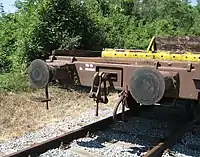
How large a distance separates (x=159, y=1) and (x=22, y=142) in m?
20.8

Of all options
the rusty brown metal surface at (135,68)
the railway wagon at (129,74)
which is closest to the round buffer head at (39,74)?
the railway wagon at (129,74)

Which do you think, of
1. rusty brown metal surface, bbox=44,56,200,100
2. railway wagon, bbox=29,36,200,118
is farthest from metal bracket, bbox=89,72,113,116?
rusty brown metal surface, bbox=44,56,200,100

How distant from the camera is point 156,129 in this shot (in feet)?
19.1

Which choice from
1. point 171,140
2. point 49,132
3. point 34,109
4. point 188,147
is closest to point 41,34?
point 34,109

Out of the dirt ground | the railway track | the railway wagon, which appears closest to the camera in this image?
the railway wagon

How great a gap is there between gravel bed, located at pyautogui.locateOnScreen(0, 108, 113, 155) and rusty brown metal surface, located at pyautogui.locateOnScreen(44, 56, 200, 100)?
0.84 metres

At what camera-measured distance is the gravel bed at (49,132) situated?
4895 millimetres

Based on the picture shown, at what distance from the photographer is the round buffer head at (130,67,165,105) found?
409 centimetres

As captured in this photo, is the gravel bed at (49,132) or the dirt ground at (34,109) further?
the dirt ground at (34,109)

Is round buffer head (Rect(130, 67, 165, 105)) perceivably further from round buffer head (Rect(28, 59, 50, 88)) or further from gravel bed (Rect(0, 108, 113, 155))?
gravel bed (Rect(0, 108, 113, 155))

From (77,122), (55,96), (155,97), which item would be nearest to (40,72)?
(77,122)

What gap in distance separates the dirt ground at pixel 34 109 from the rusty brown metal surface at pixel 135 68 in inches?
49.6

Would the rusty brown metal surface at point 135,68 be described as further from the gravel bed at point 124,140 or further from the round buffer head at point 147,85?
the gravel bed at point 124,140

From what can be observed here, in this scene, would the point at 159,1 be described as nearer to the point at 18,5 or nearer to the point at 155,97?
the point at 18,5
